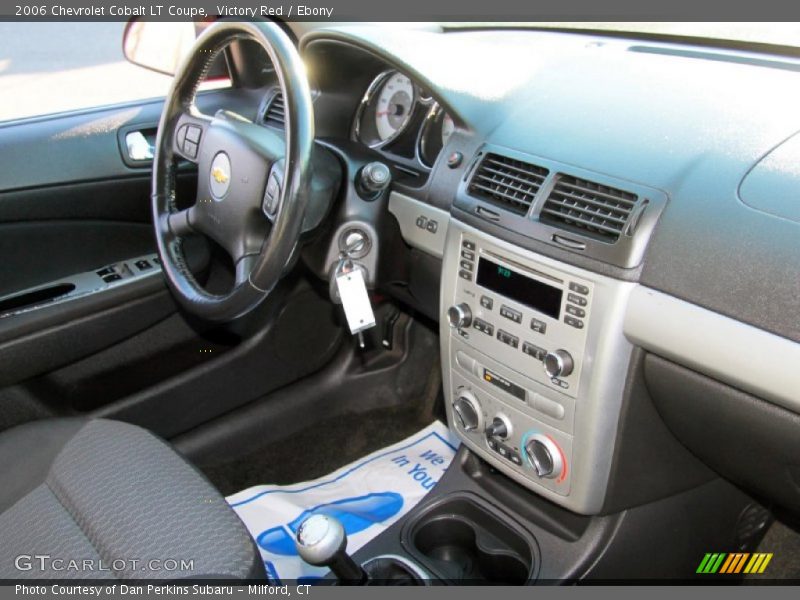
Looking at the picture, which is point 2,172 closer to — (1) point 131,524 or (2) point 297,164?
(2) point 297,164

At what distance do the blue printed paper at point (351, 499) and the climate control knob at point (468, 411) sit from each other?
0.42m

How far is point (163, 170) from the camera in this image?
164 cm

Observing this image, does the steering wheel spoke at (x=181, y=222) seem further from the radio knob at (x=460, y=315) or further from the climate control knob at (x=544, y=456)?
the climate control knob at (x=544, y=456)

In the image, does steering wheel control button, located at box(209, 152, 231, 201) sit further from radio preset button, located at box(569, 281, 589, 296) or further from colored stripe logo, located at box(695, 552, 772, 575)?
colored stripe logo, located at box(695, 552, 772, 575)

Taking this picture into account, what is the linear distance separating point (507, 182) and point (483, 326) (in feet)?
0.84

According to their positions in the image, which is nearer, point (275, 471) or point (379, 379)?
point (275, 471)

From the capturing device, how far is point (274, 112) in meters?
1.93

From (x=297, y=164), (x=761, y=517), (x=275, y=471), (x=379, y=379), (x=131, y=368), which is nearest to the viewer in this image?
(x=297, y=164)

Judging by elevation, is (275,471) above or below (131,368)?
below

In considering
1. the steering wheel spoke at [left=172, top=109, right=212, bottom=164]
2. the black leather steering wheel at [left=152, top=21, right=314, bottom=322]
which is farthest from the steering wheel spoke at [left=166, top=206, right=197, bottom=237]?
the steering wheel spoke at [left=172, top=109, right=212, bottom=164]

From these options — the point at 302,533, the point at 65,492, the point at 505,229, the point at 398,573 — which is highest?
the point at 505,229

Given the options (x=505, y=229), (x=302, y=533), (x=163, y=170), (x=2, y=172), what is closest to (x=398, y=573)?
(x=302, y=533)

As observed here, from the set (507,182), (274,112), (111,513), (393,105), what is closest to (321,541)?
(111,513)

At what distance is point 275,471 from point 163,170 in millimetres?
883
